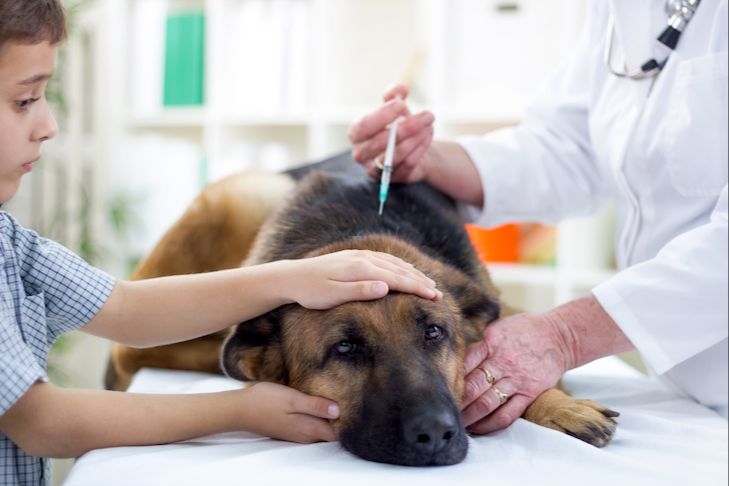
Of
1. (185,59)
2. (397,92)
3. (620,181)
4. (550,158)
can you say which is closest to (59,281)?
(397,92)

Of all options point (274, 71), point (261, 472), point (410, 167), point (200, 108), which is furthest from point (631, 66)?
point (200, 108)

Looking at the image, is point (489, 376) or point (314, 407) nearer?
point (314, 407)

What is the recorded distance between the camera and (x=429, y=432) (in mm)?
998

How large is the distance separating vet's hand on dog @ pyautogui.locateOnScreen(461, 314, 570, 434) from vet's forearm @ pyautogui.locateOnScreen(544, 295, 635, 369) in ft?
0.05

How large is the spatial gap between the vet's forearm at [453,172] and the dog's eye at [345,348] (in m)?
0.72

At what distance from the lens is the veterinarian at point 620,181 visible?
1.34 metres

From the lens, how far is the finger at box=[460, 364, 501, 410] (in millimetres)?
1219

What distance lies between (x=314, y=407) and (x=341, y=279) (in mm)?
183

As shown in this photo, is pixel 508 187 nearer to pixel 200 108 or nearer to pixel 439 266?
pixel 439 266

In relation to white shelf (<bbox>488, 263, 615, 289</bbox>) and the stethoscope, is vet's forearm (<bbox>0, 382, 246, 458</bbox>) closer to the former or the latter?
the stethoscope

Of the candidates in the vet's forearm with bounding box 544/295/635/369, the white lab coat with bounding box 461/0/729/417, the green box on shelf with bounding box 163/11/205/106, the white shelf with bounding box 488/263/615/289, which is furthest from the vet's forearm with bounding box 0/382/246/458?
the green box on shelf with bounding box 163/11/205/106

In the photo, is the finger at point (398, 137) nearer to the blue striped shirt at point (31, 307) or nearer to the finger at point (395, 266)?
the finger at point (395, 266)

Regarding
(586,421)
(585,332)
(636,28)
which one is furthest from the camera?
(636,28)

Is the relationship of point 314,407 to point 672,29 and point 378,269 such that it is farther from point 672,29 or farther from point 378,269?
point 672,29
